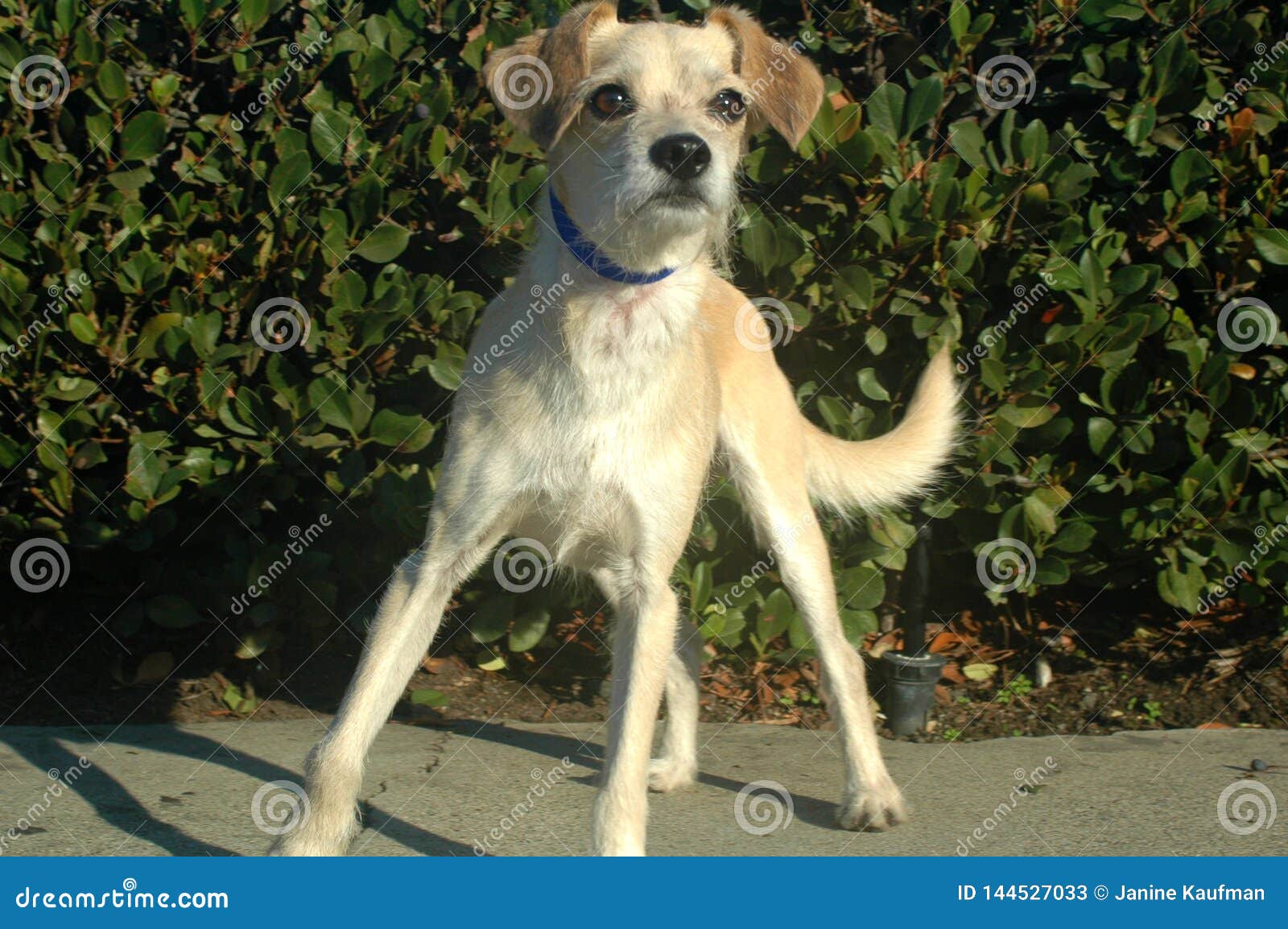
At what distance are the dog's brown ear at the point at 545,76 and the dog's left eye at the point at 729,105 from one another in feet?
1.25

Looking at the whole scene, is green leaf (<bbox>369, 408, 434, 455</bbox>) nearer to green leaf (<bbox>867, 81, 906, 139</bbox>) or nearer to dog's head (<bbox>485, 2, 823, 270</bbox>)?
dog's head (<bbox>485, 2, 823, 270</bbox>)

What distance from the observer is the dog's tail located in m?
4.33

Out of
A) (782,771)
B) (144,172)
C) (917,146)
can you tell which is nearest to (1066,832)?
(782,771)

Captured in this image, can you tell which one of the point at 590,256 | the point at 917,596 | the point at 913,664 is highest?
the point at 917,596

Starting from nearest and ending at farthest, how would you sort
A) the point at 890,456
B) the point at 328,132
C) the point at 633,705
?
1. the point at 633,705
2. the point at 328,132
3. the point at 890,456

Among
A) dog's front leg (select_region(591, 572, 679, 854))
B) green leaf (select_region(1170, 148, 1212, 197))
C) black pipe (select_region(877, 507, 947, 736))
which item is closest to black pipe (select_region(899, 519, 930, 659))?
black pipe (select_region(877, 507, 947, 736))

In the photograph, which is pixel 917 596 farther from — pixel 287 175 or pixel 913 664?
pixel 287 175

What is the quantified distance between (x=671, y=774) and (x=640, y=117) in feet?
7.25

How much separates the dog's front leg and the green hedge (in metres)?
1.13

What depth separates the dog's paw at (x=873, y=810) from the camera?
3818mm

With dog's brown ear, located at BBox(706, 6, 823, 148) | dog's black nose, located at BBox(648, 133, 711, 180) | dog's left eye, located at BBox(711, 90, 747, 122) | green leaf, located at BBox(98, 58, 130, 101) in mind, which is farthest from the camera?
green leaf, located at BBox(98, 58, 130, 101)

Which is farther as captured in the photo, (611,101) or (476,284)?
(476,284)

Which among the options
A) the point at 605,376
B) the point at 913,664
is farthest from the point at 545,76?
the point at 913,664

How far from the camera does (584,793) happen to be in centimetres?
408
